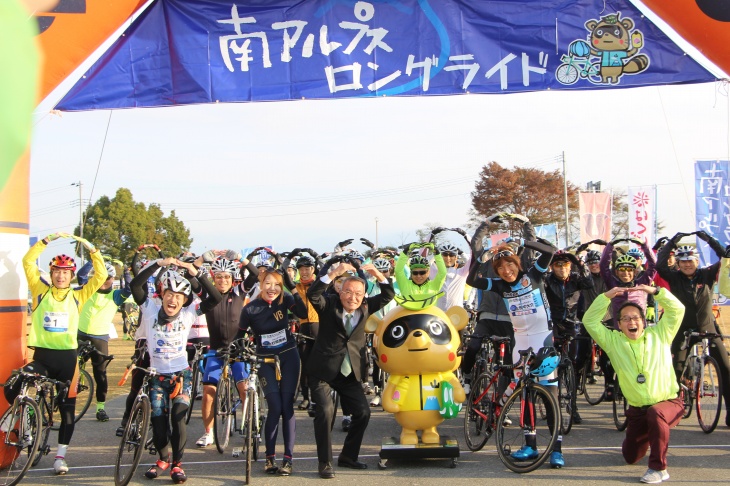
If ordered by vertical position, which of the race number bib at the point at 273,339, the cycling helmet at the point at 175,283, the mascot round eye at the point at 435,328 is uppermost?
the cycling helmet at the point at 175,283

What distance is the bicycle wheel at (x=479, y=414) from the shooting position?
832cm

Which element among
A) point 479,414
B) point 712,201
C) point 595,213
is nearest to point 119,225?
point 595,213

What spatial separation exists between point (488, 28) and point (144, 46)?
406cm

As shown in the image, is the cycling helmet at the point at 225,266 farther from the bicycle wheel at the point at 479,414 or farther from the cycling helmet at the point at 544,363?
the cycling helmet at the point at 544,363

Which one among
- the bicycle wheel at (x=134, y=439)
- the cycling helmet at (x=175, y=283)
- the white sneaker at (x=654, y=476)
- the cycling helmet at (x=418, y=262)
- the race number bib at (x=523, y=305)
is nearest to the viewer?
the white sneaker at (x=654, y=476)

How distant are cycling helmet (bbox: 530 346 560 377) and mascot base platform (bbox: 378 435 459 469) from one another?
1095 mm

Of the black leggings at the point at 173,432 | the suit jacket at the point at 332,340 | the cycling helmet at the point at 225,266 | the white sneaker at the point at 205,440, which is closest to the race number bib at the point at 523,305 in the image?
the suit jacket at the point at 332,340

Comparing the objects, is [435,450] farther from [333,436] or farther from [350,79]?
[350,79]

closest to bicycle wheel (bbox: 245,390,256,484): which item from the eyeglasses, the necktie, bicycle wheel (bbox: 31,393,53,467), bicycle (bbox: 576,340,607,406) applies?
the necktie

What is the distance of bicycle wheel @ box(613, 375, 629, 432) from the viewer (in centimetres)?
916

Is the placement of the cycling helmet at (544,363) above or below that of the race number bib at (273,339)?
below

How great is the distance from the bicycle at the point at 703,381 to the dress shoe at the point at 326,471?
4.14 m

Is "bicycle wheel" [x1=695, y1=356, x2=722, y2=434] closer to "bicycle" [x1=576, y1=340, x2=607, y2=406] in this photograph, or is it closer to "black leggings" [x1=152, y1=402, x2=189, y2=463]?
"bicycle" [x1=576, y1=340, x2=607, y2=406]

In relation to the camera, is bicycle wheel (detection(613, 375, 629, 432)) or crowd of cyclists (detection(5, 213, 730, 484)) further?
bicycle wheel (detection(613, 375, 629, 432))
